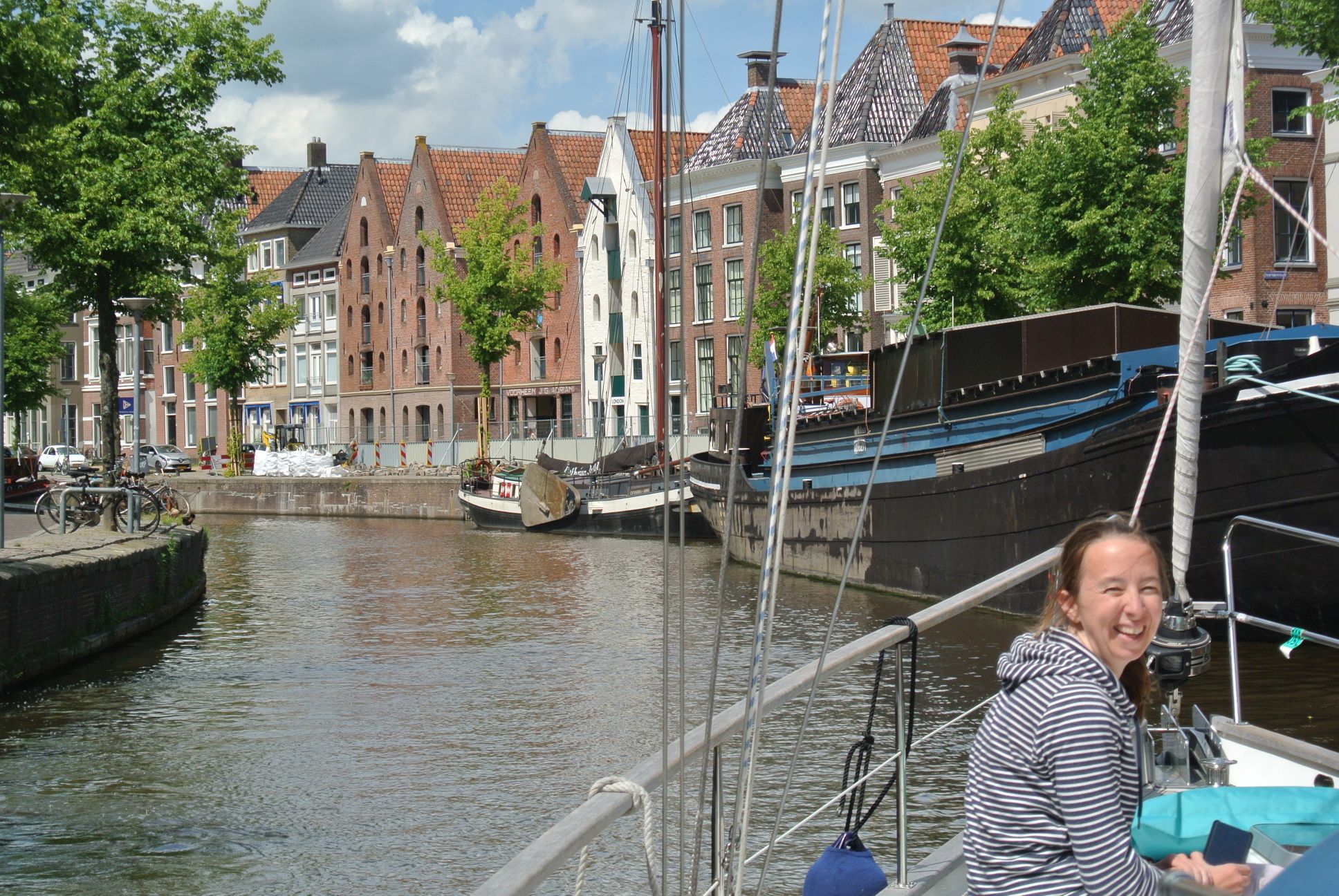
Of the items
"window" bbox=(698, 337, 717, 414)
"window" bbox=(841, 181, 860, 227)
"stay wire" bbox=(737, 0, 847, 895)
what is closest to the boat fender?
"stay wire" bbox=(737, 0, 847, 895)

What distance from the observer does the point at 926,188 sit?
28.8m

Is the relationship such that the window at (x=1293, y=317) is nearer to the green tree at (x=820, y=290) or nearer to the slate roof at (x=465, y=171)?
the green tree at (x=820, y=290)

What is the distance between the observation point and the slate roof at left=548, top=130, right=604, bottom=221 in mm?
51531

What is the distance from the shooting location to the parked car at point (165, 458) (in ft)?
176

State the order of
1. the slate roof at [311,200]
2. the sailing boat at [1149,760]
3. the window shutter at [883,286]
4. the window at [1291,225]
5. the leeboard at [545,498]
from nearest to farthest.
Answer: the sailing boat at [1149,760] → the window at [1291,225] → the leeboard at [545,498] → the window shutter at [883,286] → the slate roof at [311,200]

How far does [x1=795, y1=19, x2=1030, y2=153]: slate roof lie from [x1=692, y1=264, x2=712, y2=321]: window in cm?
433

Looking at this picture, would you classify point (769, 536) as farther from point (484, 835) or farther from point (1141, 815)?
point (484, 835)

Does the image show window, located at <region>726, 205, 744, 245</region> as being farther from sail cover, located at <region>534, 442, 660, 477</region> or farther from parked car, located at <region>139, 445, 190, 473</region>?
parked car, located at <region>139, 445, 190, 473</region>

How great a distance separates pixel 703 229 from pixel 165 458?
80.9 ft

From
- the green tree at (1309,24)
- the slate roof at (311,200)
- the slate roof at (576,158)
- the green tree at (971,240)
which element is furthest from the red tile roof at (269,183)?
the green tree at (1309,24)

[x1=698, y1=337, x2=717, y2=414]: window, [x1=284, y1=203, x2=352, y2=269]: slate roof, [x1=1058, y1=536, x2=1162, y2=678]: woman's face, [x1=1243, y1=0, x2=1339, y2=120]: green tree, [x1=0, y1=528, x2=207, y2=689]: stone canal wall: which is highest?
[x1=284, y1=203, x2=352, y2=269]: slate roof

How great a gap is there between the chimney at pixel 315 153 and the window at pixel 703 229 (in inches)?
1229

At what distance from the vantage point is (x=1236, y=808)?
317 cm

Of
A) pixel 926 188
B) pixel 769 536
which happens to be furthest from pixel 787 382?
pixel 926 188
